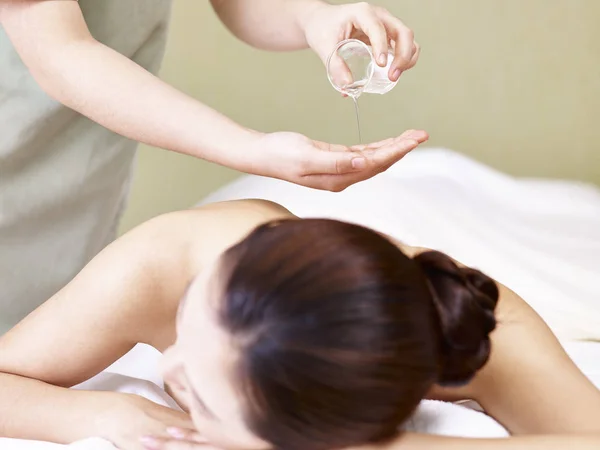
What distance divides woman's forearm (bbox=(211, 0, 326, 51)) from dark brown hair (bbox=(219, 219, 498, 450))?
0.57m

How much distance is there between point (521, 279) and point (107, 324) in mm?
770

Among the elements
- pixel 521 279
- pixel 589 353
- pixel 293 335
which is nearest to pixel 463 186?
pixel 521 279

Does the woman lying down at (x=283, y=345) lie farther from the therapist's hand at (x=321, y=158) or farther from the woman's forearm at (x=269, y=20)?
the woman's forearm at (x=269, y=20)

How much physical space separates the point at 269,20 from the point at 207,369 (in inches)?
28.9

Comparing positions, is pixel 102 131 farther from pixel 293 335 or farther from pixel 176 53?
pixel 176 53

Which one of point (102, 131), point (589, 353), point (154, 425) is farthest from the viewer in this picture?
point (102, 131)

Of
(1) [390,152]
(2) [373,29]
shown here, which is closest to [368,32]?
(2) [373,29]

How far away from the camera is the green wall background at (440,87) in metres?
2.12

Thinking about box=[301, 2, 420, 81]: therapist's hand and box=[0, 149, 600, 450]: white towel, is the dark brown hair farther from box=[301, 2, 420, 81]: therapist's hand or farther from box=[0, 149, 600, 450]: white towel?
box=[301, 2, 420, 81]: therapist's hand

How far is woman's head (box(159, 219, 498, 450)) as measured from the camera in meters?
0.67

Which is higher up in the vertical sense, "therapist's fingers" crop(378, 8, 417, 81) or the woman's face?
"therapist's fingers" crop(378, 8, 417, 81)

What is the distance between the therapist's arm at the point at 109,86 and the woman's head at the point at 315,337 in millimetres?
220

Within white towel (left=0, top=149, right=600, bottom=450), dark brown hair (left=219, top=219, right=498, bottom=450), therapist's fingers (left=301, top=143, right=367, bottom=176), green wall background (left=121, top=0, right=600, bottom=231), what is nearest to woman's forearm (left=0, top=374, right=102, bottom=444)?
white towel (left=0, top=149, right=600, bottom=450)

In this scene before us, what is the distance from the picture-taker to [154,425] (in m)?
0.85
